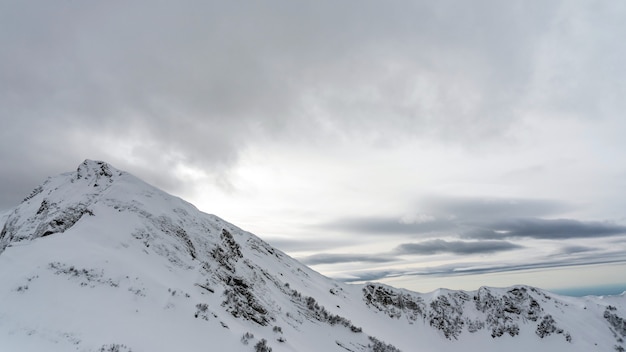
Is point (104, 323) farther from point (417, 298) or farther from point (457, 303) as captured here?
point (457, 303)

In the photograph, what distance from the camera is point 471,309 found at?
8131 centimetres

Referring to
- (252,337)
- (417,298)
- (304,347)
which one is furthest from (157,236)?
(417,298)

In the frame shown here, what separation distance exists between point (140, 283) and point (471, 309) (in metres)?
81.5

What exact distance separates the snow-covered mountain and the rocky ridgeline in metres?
8.09

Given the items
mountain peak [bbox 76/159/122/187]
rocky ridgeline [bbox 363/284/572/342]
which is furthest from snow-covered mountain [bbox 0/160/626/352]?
rocky ridgeline [bbox 363/284/572/342]

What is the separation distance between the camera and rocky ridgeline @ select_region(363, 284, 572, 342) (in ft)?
248

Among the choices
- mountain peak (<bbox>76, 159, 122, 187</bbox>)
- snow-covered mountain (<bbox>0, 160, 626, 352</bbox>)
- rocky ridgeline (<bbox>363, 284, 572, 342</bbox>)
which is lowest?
rocky ridgeline (<bbox>363, 284, 572, 342</bbox>)

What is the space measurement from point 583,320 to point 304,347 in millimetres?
85046

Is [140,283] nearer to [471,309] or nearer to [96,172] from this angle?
[96,172]

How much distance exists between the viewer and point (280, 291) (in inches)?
1757

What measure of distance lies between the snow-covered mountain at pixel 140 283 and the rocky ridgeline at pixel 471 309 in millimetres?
8092

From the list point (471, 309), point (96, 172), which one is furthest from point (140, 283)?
point (471, 309)

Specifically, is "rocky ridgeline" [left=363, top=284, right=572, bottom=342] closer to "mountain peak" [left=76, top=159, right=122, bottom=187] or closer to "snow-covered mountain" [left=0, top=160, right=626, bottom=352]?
"snow-covered mountain" [left=0, top=160, right=626, bottom=352]

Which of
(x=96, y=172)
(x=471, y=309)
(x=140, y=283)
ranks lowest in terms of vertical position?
(x=471, y=309)
